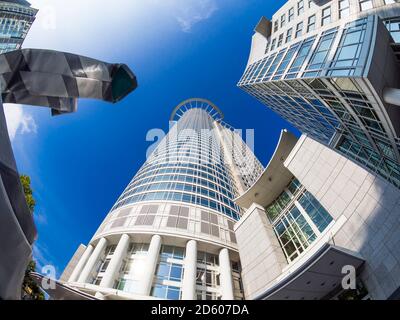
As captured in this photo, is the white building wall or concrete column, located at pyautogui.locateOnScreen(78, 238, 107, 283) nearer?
the white building wall

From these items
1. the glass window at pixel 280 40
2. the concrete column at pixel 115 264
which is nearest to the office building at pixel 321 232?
the concrete column at pixel 115 264

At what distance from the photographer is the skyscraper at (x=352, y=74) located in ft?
44.7

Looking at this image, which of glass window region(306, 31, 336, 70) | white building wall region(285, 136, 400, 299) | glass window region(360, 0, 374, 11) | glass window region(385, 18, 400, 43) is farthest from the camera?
glass window region(360, 0, 374, 11)

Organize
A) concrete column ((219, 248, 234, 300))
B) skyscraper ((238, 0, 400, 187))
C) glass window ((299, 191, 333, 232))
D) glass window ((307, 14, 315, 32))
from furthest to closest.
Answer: glass window ((307, 14, 315, 32)), concrete column ((219, 248, 234, 300)), glass window ((299, 191, 333, 232)), skyscraper ((238, 0, 400, 187))

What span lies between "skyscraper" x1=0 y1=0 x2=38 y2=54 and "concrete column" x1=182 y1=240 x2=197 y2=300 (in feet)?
198

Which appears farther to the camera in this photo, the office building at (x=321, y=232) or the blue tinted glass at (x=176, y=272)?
the blue tinted glass at (x=176, y=272)

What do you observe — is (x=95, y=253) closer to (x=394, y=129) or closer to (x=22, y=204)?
(x=22, y=204)

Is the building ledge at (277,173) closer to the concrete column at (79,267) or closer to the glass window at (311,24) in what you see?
the glass window at (311,24)

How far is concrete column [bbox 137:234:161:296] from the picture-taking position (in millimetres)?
22756

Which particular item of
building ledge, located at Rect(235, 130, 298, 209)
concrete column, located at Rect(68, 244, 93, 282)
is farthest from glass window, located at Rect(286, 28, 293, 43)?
concrete column, located at Rect(68, 244, 93, 282)

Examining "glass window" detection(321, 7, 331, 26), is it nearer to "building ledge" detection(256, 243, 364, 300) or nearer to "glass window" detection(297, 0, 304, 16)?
"glass window" detection(297, 0, 304, 16)

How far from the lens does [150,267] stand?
25.2 metres
